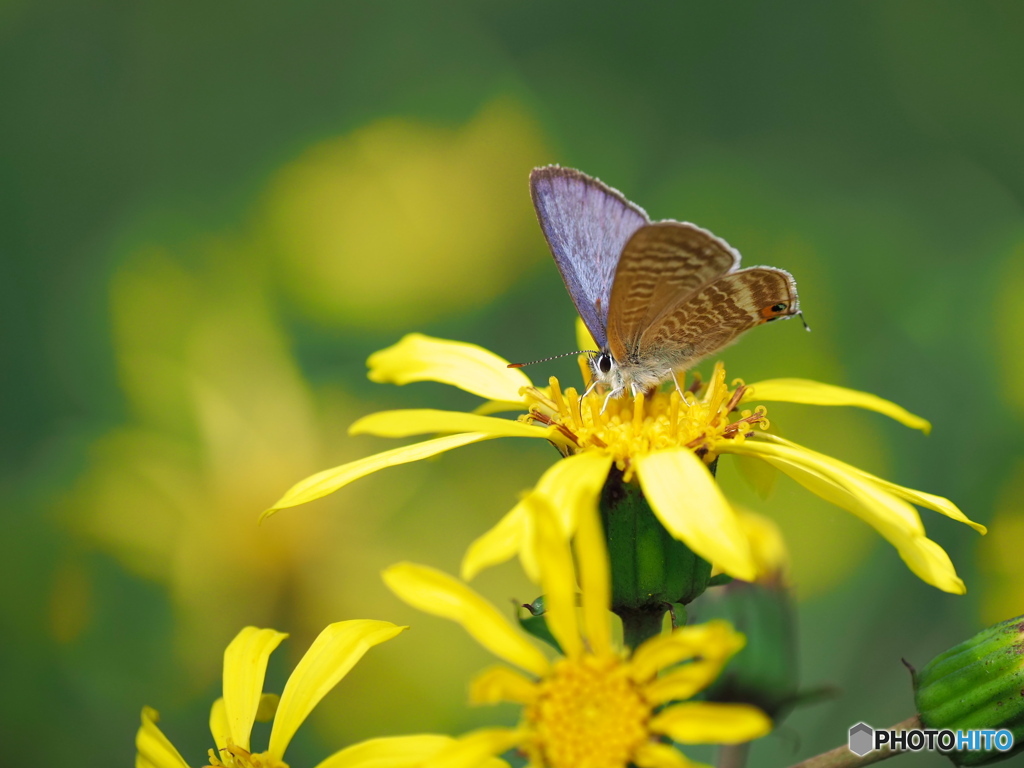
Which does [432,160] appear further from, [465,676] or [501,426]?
[501,426]

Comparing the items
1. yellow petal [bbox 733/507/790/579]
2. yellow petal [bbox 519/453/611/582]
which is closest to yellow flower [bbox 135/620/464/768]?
yellow petal [bbox 519/453/611/582]

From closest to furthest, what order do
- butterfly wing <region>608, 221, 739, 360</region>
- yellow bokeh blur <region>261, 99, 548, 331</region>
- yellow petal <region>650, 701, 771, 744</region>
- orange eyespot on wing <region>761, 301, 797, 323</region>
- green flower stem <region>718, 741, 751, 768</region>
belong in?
1. yellow petal <region>650, 701, 771, 744</region>
2. butterfly wing <region>608, 221, 739, 360</region>
3. orange eyespot on wing <region>761, 301, 797, 323</region>
4. green flower stem <region>718, 741, 751, 768</region>
5. yellow bokeh blur <region>261, 99, 548, 331</region>

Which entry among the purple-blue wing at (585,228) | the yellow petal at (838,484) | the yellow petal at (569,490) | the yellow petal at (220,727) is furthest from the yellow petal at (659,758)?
the purple-blue wing at (585,228)

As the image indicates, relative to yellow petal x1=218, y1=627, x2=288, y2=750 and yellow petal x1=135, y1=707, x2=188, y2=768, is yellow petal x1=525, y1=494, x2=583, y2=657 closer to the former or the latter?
yellow petal x1=218, y1=627, x2=288, y2=750

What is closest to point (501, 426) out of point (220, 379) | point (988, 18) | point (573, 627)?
point (573, 627)

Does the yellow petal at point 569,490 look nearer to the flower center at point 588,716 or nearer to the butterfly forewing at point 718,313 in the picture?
the flower center at point 588,716
